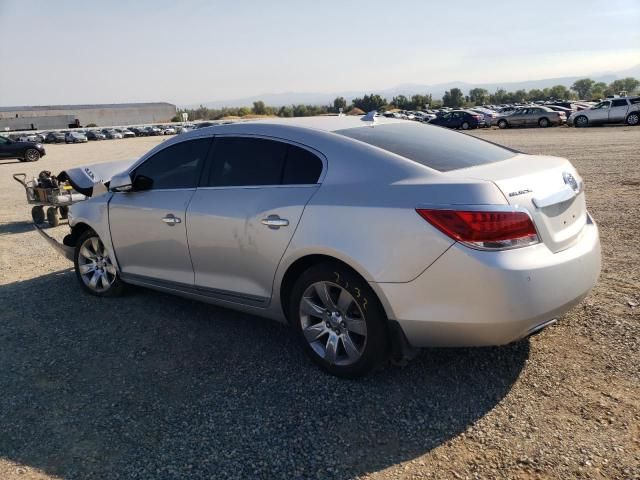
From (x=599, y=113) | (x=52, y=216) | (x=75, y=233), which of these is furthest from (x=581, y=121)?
(x=75, y=233)

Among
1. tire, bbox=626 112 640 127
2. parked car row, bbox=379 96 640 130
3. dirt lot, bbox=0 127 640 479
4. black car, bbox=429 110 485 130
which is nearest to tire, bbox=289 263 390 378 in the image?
dirt lot, bbox=0 127 640 479

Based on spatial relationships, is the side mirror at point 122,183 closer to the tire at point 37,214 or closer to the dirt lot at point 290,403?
the dirt lot at point 290,403

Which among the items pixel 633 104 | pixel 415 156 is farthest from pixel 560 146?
pixel 415 156

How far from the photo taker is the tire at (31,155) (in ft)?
93.5

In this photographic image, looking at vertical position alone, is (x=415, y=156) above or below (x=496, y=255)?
above

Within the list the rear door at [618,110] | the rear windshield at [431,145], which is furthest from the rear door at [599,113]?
the rear windshield at [431,145]

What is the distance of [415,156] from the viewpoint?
355 cm

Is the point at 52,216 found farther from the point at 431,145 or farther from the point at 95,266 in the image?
the point at 431,145

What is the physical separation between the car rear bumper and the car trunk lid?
13 cm

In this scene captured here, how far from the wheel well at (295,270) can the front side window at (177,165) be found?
4.07ft

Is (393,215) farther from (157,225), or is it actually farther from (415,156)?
(157,225)

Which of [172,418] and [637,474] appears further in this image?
[172,418]

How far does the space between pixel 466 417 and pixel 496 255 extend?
980 mm

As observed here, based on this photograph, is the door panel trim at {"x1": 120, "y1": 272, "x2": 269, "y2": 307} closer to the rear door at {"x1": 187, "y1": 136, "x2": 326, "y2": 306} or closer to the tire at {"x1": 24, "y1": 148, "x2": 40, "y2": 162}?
the rear door at {"x1": 187, "y1": 136, "x2": 326, "y2": 306}
